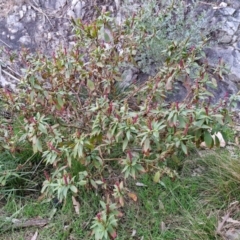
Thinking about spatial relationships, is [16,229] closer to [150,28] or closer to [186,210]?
[186,210]

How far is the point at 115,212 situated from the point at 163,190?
579 millimetres

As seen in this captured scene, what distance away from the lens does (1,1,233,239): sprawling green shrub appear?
2557 millimetres

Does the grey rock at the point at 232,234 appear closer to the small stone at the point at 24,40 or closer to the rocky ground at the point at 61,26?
the rocky ground at the point at 61,26

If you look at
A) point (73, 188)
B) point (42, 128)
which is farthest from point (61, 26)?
point (73, 188)

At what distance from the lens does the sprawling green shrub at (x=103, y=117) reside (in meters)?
2.56

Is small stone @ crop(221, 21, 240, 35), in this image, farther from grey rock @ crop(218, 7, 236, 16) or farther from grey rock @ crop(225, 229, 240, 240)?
grey rock @ crop(225, 229, 240, 240)

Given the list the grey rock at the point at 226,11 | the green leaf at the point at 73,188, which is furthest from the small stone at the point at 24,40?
the green leaf at the point at 73,188

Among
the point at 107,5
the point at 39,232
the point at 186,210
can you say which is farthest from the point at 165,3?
the point at 39,232

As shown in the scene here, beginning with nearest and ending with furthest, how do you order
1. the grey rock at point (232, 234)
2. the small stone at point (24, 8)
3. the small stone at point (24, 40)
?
the grey rock at point (232, 234)
the small stone at point (24, 40)
the small stone at point (24, 8)

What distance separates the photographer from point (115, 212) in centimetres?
256

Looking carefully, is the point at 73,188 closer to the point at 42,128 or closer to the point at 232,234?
the point at 42,128

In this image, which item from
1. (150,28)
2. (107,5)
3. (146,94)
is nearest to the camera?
(146,94)

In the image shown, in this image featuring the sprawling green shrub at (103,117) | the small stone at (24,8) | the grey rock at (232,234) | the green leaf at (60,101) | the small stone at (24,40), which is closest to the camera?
the sprawling green shrub at (103,117)

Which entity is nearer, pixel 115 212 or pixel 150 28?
pixel 115 212
